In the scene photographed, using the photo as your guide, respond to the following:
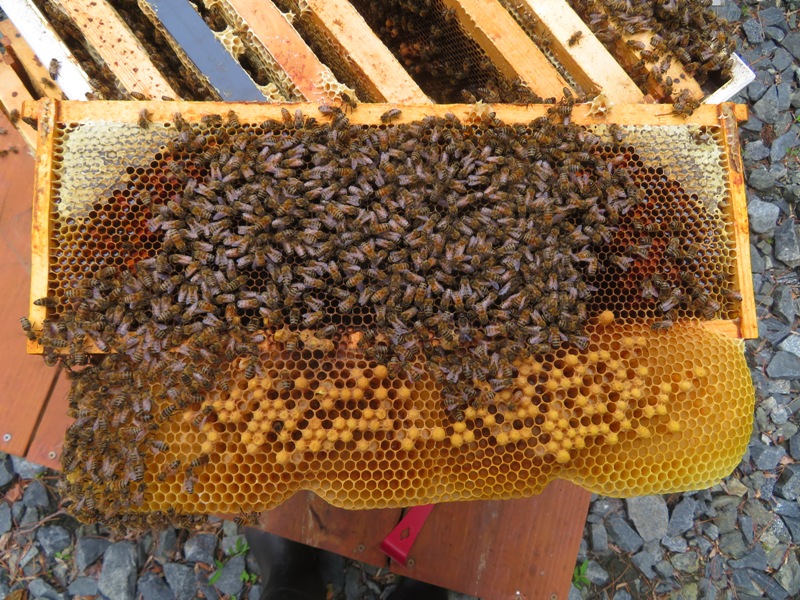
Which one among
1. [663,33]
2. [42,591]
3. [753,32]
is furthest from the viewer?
[753,32]

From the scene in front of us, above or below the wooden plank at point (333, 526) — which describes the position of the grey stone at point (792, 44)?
below

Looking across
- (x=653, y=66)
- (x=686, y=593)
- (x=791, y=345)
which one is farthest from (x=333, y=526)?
(x=791, y=345)

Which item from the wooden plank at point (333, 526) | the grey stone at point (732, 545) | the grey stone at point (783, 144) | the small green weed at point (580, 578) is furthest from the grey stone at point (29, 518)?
the grey stone at point (783, 144)

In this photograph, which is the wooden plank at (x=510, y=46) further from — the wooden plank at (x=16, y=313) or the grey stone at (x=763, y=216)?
the wooden plank at (x=16, y=313)

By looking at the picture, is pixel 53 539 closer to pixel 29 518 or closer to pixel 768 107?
pixel 29 518

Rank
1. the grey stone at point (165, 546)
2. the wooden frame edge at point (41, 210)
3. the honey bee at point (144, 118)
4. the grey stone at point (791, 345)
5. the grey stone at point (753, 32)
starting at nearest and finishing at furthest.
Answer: the wooden frame edge at point (41, 210) < the honey bee at point (144, 118) < the grey stone at point (165, 546) < the grey stone at point (791, 345) < the grey stone at point (753, 32)

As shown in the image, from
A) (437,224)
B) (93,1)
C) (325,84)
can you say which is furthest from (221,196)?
(93,1)
